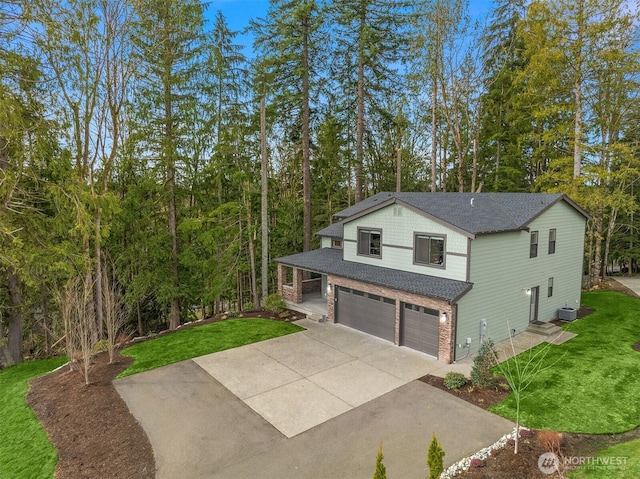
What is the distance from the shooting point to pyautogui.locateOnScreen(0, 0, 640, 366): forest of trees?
13.1 m

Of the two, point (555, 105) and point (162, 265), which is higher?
point (555, 105)

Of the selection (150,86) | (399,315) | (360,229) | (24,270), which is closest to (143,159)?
(150,86)

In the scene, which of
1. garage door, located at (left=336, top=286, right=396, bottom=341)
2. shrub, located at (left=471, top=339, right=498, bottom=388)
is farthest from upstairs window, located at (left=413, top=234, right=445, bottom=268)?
shrub, located at (left=471, top=339, right=498, bottom=388)

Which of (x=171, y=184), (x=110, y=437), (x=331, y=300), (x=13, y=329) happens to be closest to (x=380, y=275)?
(x=331, y=300)

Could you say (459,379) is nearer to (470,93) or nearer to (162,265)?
(162,265)

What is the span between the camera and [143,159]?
703 inches

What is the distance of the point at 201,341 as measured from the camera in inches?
562

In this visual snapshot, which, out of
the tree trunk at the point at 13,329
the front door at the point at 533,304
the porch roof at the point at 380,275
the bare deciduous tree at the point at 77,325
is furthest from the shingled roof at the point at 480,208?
the tree trunk at the point at 13,329

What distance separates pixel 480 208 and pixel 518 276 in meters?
2.98

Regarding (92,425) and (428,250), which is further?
(428,250)

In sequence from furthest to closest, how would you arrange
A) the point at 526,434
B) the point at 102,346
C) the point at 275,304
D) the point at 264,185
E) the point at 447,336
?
the point at 264,185, the point at 275,304, the point at 102,346, the point at 447,336, the point at 526,434

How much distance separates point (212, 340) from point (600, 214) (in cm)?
2187

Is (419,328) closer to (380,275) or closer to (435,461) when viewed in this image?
(380,275)

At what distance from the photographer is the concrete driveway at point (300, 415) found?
7254 millimetres
